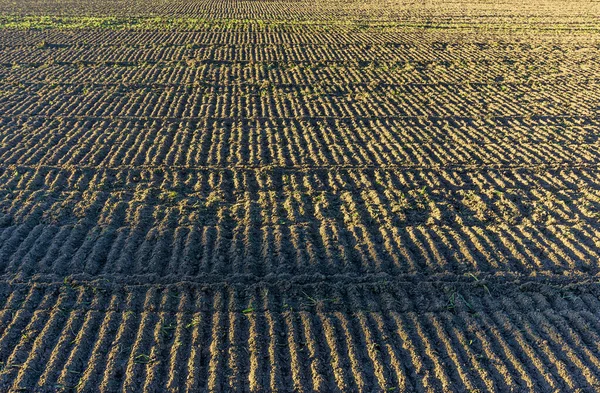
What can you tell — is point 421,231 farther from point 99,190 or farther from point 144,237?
point 99,190

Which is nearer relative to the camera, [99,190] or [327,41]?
[99,190]

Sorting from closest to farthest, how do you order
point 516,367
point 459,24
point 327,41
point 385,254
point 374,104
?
point 516,367 < point 385,254 < point 374,104 < point 327,41 < point 459,24

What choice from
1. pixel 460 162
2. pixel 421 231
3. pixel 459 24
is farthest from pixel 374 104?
pixel 459 24

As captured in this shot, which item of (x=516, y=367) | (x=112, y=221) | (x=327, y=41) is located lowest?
(x=516, y=367)

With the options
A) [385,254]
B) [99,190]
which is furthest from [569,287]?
[99,190]

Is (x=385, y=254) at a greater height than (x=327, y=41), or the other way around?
(x=327, y=41)

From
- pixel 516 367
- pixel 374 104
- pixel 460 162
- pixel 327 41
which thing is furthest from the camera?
pixel 327 41
